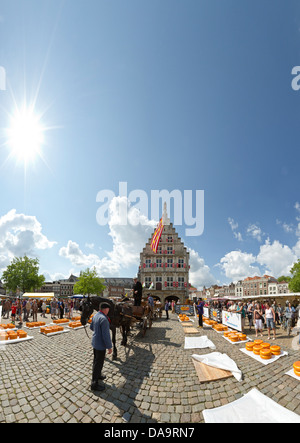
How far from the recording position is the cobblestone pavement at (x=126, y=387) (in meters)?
3.55

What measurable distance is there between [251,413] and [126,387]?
2785 millimetres

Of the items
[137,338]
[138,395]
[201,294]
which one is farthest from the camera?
[201,294]

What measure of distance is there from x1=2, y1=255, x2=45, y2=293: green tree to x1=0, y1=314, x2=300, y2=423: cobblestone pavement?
44.8m

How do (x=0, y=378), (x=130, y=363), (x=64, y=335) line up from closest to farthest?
(x=0, y=378)
(x=130, y=363)
(x=64, y=335)

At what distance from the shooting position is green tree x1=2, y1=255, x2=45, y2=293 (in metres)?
43.1

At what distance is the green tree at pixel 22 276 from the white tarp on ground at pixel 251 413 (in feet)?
169

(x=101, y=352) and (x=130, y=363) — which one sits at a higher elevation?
(x=101, y=352)

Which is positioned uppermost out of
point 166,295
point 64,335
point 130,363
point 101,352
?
point 101,352

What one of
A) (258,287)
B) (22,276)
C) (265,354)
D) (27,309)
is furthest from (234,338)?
(258,287)

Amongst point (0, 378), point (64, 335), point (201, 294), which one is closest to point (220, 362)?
point (0, 378)

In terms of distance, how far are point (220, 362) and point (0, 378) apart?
6.33m

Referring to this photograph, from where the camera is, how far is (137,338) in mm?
9469

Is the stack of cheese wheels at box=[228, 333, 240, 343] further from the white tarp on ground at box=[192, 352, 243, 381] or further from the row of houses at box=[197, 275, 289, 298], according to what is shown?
the row of houses at box=[197, 275, 289, 298]
